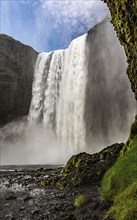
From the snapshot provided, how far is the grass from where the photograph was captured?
8.89m

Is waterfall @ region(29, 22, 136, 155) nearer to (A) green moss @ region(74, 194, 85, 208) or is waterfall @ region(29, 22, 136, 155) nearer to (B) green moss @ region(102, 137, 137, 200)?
(B) green moss @ region(102, 137, 137, 200)

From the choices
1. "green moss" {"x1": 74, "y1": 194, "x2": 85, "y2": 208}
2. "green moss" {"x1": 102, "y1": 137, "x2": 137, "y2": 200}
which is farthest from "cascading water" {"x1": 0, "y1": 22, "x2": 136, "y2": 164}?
"green moss" {"x1": 74, "y1": 194, "x2": 85, "y2": 208}

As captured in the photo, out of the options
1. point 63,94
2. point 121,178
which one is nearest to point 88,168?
point 121,178

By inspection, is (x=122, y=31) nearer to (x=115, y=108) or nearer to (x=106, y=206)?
(x=106, y=206)

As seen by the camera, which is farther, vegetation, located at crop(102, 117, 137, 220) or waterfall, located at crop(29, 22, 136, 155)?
waterfall, located at crop(29, 22, 136, 155)

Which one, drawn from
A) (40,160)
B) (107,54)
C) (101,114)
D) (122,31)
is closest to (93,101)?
(101,114)

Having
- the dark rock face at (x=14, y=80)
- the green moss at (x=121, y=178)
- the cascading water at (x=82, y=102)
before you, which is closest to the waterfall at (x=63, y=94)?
the cascading water at (x=82, y=102)

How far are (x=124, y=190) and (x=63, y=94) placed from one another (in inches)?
1894

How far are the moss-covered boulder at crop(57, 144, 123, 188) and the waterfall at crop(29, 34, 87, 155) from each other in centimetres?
3083

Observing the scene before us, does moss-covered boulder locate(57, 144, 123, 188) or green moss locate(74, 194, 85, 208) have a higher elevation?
moss-covered boulder locate(57, 144, 123, 188)

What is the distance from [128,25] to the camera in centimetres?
1992

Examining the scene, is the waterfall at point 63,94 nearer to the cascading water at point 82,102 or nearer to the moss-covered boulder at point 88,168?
the cascading water at point 82,102

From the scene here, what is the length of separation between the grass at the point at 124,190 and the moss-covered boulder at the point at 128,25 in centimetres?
818

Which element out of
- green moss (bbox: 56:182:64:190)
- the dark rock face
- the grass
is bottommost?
green moss (bbox: 56:182:64:190)
